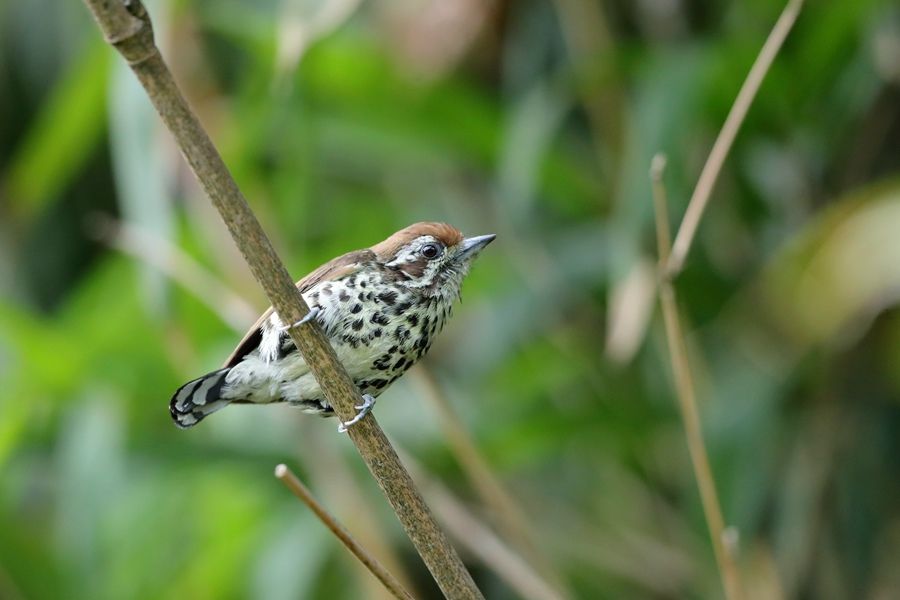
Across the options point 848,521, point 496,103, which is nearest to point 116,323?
point 496,103

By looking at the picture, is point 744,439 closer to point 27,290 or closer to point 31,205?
point 31,205

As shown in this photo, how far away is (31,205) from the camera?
190 inches

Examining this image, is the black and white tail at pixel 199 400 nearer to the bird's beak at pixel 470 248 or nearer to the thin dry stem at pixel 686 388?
the bird's beak at pixel 470 248

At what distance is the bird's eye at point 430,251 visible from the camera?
225 centimetres

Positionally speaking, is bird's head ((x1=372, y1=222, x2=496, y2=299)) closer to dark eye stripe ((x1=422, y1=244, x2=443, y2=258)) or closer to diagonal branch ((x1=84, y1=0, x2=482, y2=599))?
dark eye stripe ((x1=422, y1=244, x2=443, y2=258))

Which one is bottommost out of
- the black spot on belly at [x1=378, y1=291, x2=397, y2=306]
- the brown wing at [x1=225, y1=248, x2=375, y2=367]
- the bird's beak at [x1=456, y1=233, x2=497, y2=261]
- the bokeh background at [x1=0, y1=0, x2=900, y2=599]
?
the bokeh background at [x1=0, y1=0, x2=900, y2=599]

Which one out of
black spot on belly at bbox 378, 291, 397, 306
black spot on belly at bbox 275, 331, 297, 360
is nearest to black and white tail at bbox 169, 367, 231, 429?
black spot on belly at bbox 275, 331, 297, 360

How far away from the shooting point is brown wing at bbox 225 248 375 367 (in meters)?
2.20

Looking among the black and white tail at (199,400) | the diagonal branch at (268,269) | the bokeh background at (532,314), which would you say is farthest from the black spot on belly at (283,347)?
the diagonal branch at (268,269)

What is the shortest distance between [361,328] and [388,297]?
0.08m

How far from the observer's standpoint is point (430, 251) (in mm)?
2258

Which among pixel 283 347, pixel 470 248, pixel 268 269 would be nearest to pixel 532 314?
pixel 470 248

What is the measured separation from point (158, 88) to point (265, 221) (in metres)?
2.18

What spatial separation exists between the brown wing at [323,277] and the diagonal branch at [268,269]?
25.2 inches
